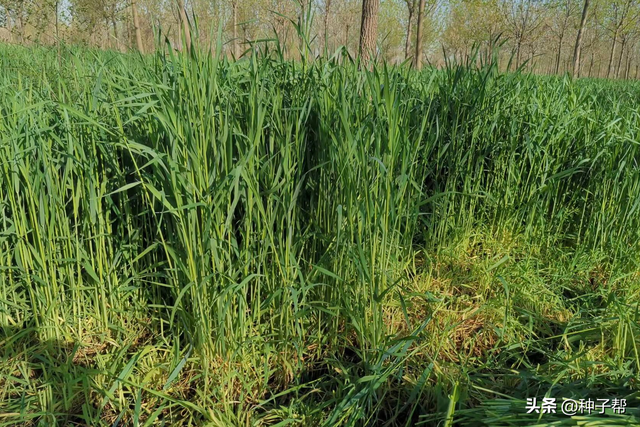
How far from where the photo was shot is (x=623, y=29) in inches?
673

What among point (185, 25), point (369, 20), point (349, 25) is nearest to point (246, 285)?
point (185, 25)

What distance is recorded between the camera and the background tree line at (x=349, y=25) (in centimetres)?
153

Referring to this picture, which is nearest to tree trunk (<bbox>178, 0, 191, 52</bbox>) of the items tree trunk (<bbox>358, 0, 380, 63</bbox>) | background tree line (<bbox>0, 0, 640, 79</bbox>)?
→ background tree line (<bbox>0, 0, 640, 79</bbox>)

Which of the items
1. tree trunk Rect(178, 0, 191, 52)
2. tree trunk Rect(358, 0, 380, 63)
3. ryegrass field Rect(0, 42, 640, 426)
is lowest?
ryegrass field Rect(0, 42, 640, 426)

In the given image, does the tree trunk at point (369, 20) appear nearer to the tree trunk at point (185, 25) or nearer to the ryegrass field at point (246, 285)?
the ryegrass field at point (246, 285)

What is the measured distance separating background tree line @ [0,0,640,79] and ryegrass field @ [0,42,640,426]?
0.16 metres

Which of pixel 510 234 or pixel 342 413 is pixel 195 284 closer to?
pixel 342 413

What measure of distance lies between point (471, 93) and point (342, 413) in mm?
1550

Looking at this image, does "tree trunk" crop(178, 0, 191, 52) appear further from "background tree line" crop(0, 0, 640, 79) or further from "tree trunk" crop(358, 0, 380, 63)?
"tree trunk" crop(358, 0, 380, 63)

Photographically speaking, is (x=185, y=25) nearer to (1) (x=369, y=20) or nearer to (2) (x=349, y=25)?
(1) (x=369, y=20)

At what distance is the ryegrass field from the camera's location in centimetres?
130

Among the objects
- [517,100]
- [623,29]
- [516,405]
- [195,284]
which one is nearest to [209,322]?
[195,284]

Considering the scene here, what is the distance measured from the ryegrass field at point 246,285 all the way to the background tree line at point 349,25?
163 mm

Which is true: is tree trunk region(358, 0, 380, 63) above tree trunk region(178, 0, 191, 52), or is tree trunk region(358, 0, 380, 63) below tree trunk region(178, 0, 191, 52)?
above
